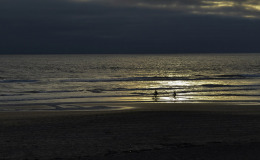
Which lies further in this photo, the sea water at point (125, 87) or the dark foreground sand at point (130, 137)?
the sea water at point (125, 87)

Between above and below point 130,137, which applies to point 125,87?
above

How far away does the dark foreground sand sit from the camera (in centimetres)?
948

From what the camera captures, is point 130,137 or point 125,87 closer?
point 130,137

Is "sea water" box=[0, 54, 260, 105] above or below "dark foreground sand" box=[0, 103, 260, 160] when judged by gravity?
above

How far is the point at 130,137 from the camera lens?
11656 mm

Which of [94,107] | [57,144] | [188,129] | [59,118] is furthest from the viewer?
[94,107]

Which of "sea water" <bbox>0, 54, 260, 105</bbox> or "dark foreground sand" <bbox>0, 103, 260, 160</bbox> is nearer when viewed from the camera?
"dark foreground sand" <bbox>0, 103, 260, 160</bbox>

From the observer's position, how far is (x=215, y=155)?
368 inches

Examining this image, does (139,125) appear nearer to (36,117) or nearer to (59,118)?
(59,118)

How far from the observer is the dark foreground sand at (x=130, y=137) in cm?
948

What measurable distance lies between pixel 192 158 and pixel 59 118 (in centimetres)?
891

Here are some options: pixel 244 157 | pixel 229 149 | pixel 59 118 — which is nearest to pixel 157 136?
pixel 229 149

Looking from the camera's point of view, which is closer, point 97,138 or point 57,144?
point 57,144

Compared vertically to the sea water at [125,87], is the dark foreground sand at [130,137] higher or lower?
lower
